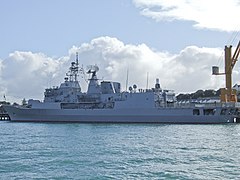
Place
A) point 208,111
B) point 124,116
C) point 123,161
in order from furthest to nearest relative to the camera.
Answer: point 124,116
point 208,111
point 123,161

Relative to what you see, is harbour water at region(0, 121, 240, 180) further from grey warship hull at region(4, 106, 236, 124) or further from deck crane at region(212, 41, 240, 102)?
deck crane at region(212, 41, 240, 102)

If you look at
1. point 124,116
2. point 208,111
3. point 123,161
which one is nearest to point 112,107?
point 124,116

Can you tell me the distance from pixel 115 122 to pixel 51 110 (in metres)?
10.6

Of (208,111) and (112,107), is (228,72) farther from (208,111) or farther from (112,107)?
(112,107)

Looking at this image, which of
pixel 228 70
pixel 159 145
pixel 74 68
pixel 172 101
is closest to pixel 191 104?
pixel 172 101

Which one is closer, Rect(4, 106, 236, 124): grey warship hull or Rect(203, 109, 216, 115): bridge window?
Rect(4, 106, 236, 124): grey warship hull

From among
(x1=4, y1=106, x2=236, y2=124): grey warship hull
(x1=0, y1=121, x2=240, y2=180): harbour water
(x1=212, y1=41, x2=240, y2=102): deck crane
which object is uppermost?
(x1=212, y1=41, x2=240, y2=102): deck crane

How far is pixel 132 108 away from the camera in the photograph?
57.1 metres

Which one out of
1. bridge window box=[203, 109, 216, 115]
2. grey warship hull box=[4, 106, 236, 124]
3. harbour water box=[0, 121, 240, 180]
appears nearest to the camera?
harbour water box=[0, 121, 240, 180]

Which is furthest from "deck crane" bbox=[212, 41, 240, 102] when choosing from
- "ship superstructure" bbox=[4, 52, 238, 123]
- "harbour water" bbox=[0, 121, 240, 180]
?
"harbour water" bbox=[0, 121, 240, 180]

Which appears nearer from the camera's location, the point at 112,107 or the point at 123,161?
the point at 123,161

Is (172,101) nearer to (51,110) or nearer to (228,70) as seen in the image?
(228,70)

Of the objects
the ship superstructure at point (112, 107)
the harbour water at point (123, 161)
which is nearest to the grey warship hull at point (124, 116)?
the ship superstructure at point (112, 107)

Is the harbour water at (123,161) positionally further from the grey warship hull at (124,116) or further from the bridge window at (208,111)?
the bridge window at (208,111)
